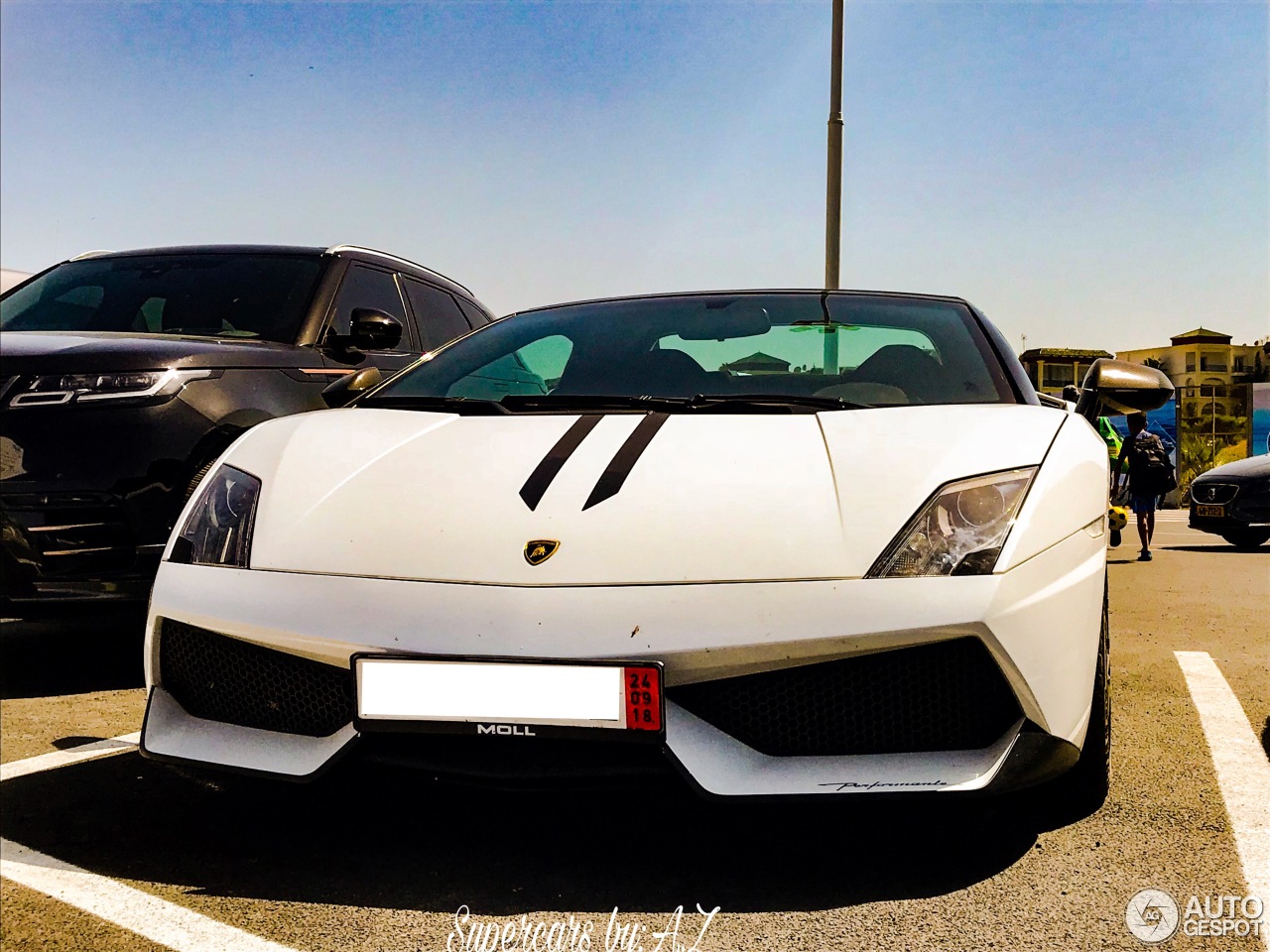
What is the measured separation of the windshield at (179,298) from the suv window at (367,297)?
0.16 meters

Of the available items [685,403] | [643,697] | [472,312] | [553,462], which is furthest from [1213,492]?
[643,697]

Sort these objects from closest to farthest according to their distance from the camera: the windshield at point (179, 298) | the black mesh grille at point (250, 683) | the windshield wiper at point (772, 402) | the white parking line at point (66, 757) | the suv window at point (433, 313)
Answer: the black mesh grille at point (250, 683)
the windshield wiper at point (772, 402)
the white parking line at point (66, 757)
the windshield at point (179, 298)
the suv window at point (433, 313)

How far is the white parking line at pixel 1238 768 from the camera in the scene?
7.68 ft

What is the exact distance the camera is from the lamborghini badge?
216 cm

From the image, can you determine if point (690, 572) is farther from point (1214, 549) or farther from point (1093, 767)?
point (1214, 549)

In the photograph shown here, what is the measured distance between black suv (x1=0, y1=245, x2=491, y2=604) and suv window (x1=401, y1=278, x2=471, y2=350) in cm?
74

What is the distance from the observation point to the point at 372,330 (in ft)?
15.8

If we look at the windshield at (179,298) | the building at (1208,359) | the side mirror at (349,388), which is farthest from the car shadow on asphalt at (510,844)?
the building at (1208,359)

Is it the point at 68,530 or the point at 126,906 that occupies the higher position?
the point at 68,530

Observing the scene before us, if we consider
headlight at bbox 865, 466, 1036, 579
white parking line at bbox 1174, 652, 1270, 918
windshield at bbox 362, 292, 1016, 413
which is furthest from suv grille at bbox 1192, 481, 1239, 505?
headlight at bbox 865, 466, 1036, 579

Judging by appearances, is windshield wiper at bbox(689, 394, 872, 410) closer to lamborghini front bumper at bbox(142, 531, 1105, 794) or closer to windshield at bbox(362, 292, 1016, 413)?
windshield at bbox(362, 292, 1016, 413)

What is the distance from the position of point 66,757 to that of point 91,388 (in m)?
1.31

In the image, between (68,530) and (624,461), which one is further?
(68,530)

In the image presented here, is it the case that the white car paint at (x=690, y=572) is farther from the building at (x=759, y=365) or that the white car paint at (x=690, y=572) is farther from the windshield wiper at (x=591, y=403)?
the building at (x=759, y=365)
